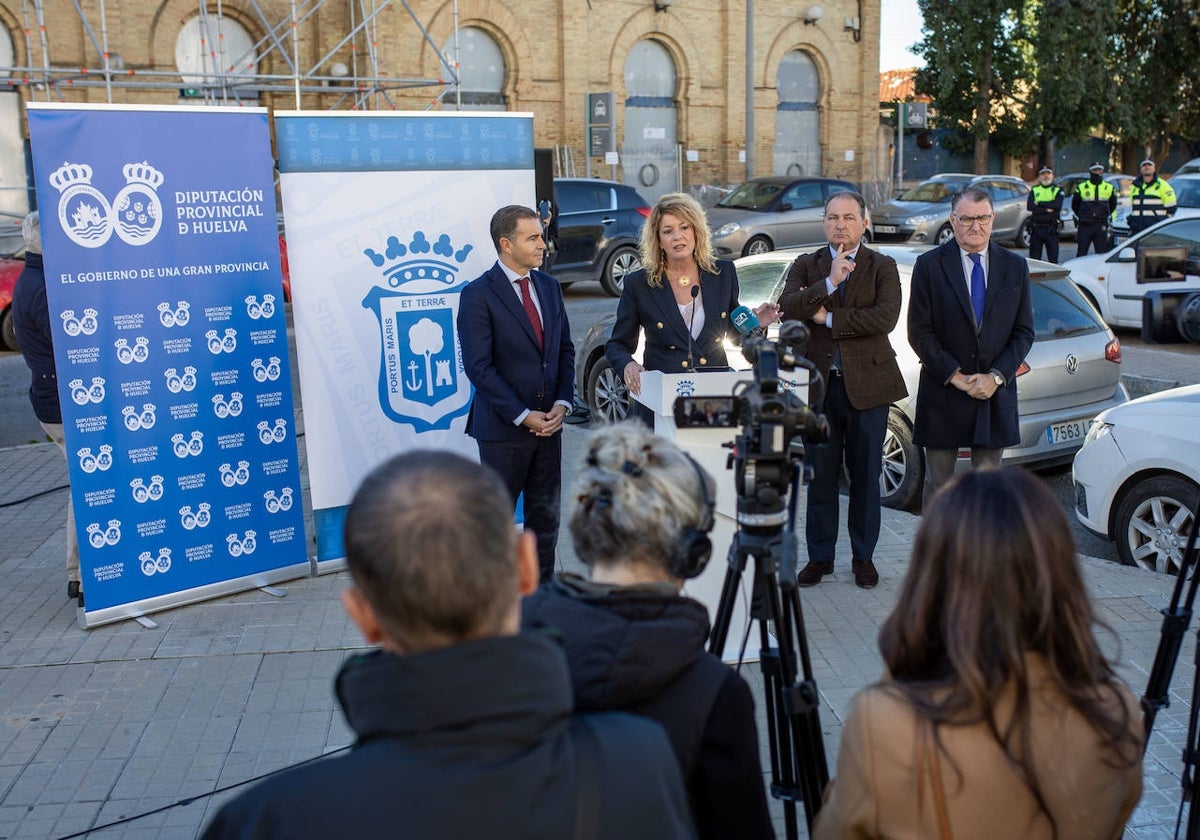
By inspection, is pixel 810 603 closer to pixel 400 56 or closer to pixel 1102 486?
pixel 1102 486

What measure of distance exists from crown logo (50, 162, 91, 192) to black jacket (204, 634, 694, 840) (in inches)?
161

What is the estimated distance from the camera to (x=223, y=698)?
479 cm

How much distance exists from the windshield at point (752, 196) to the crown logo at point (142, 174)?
17723mm

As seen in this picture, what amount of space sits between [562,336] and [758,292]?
344cm

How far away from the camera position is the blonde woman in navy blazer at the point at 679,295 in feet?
17.8

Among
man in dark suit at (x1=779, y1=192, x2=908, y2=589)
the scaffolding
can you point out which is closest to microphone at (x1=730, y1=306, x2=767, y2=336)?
man in dark suit at (x1=779, y1=192, x2=908, y2=589)

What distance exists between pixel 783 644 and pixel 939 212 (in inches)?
893

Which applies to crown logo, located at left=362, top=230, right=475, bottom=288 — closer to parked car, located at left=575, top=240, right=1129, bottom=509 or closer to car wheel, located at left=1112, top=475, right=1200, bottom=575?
parked car, located at left=575, top=240, right=1129, bottom=509

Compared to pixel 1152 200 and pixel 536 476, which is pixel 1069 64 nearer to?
pixel 1152 200

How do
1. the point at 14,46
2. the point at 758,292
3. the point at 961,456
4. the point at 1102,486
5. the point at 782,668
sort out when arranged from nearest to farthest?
the point at 782,668 → the point at 1102,486 → the point at 961,456 → the point at 758,292 → the point at 14,46

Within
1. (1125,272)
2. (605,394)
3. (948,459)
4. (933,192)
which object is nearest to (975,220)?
(948,459)

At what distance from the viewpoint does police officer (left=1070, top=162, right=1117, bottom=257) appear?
19.6 metres

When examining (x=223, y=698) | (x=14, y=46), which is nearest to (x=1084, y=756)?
(x=223, y=698)

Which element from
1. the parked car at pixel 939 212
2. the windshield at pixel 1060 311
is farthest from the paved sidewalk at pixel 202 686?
the parked car at pixel 939 212
